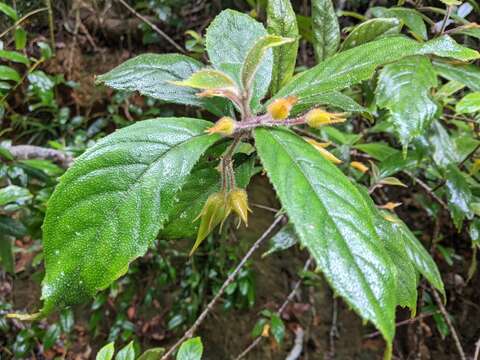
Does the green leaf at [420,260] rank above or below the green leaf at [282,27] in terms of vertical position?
below

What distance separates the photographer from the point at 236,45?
0.59m

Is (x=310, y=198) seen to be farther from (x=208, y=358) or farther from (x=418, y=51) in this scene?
(x=208, y=358)

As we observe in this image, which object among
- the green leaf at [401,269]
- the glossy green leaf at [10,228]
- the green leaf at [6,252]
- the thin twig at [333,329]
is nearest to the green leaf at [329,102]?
the green leaf at [401,269]

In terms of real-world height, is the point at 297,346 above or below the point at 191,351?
below

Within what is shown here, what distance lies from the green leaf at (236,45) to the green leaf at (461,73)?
1.38ft

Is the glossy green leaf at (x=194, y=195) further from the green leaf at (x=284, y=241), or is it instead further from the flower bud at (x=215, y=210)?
the green leaf at (x=284, y=241)

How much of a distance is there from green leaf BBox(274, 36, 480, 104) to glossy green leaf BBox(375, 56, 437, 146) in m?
0.19

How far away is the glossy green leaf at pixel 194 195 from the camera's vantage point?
1.87ft

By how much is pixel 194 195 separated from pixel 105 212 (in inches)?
7.8

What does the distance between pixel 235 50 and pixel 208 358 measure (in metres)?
1.68

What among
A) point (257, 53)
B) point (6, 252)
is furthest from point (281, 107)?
point (6, 252)

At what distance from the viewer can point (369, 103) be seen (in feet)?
3.18

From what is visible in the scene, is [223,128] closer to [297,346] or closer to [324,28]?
[324,28]

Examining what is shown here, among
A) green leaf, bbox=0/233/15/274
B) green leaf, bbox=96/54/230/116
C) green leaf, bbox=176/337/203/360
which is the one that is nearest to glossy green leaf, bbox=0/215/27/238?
green leaf, bbox=0/233/15/274
